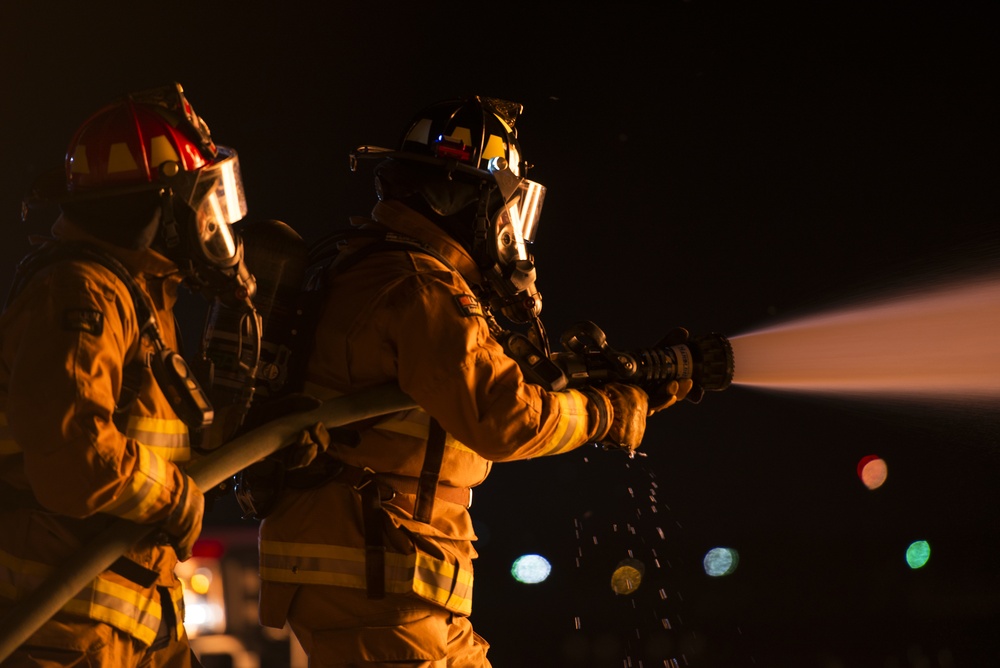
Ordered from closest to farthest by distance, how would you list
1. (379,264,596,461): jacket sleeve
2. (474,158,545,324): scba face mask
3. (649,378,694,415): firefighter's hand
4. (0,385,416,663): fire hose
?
(0,385,416,663): fire hose → (379,264,596,461): jacket sleeve → (474,158,545,324): scba face mask → (649,378,694,415): firefighter's hand

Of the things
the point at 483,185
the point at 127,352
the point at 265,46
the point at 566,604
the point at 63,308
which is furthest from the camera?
the point at 566,604

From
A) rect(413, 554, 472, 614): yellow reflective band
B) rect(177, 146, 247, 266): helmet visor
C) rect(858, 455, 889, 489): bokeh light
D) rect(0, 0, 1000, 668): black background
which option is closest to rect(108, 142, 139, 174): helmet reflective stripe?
rect(177, 146, 247, 266): helmet visor

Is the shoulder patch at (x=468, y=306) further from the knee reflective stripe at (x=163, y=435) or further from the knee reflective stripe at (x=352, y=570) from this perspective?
the knee reflective stripe at (x=163, y=435)

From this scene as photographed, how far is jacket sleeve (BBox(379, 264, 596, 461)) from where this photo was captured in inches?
104

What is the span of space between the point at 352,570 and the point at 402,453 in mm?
305

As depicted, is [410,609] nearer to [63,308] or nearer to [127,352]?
[127,352]

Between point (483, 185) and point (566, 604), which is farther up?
point (483, 185)

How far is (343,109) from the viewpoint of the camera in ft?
18.2

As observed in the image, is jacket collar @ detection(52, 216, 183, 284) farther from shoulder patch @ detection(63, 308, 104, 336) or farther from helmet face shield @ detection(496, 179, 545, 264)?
helmet face shield @ detection(496, 179, 545, 264)

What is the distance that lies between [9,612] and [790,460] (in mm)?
4752

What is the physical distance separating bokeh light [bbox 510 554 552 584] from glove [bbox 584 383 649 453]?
10.8ft

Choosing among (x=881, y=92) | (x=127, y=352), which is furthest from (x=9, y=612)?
(x=881, y=92)

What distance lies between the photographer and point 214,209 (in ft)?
8.47

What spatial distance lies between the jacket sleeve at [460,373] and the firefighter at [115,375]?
39 centimetres
